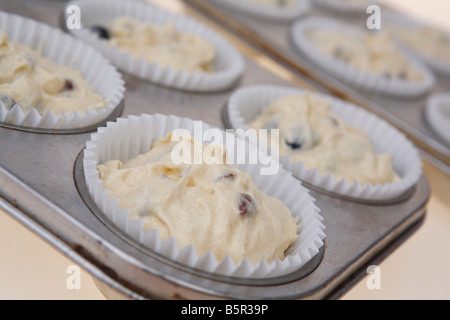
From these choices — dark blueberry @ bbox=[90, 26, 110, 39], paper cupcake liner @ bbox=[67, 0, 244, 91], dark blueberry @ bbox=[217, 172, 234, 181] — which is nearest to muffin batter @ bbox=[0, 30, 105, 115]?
paper cupcake liner @ bbox=[67, 0, 244, 91]

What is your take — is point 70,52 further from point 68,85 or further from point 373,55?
point 373,55

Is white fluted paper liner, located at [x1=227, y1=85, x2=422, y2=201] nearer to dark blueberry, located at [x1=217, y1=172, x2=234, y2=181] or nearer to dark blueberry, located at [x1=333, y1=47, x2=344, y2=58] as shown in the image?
dark blueberry, located at [x1=217, y1=172, x2=234, y2=181]

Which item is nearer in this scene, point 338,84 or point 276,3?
point 338,84

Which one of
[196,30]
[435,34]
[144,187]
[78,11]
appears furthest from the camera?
[435,34]

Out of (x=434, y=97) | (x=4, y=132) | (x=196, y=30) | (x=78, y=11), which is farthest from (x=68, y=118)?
(x=434, y=97)

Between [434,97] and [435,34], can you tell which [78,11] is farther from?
[435,34]

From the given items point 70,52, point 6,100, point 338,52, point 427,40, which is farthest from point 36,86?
point 427,40
